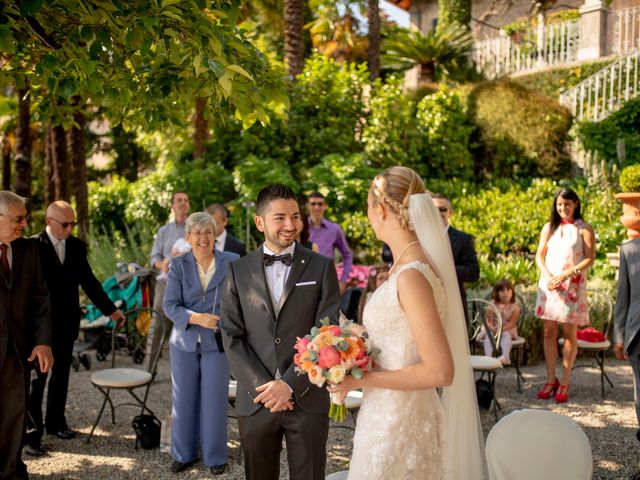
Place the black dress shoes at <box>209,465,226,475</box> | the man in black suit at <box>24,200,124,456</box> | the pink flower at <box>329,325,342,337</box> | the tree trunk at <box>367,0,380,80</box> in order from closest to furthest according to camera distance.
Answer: the pink flower at <box>329,325,342,337</box>
the black dress shoes at <box>209,465,226,475</box>
the man in black suit at <box>24,200,124,456</box>
the tree trunk at <box>367,0,380,80</box>

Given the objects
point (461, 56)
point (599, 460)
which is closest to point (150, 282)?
point (599, 460)

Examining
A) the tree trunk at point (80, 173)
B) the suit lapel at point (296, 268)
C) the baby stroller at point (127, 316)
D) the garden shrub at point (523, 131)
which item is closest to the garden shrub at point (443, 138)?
the garden shrub at point (523, 131)

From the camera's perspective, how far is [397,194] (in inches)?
106

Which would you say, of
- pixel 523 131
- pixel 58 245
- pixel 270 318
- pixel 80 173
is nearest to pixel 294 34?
pixel 523 131

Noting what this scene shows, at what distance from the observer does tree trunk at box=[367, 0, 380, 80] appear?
19.0m

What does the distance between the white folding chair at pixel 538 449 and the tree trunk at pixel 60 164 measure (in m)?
10.0

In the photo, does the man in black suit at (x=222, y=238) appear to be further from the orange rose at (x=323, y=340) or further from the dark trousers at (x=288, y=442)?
the orange rose at (x=323, y=340)

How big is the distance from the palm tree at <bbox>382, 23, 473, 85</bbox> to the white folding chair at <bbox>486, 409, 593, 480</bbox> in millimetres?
21447

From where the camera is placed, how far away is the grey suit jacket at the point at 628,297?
16.6ft

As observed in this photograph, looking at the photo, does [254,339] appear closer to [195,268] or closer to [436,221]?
[436,221]

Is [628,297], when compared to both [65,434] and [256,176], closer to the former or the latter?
[65,434]

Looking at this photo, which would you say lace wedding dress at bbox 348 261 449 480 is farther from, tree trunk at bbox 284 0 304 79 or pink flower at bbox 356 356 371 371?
tree trunk at bbox 284 0 304 79

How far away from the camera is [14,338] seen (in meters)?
4.67

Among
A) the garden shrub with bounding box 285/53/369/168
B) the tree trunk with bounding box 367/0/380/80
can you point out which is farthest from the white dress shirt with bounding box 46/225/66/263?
the tree trunk with bounding box 367/0/380/80
